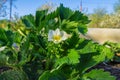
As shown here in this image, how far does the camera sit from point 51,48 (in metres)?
1.75

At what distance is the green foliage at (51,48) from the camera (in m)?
1.74

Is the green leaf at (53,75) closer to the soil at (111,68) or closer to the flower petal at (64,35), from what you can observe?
the flower petal at (64,35)

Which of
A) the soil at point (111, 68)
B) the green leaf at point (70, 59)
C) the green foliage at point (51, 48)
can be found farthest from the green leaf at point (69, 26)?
the soil at point (111, 68)

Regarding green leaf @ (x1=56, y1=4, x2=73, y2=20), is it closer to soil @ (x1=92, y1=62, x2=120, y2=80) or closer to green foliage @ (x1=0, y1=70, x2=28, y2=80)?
green foliage @ (x1=0, y1=70, x2=28, y2=80)

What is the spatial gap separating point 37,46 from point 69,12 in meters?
0.26

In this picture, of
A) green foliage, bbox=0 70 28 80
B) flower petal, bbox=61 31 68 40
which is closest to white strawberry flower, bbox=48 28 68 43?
flower petal, bbox=61 31 68 40

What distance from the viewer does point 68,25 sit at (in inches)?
72.3

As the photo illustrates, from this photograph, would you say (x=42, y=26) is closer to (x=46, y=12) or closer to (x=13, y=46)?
(x=46, y=12)

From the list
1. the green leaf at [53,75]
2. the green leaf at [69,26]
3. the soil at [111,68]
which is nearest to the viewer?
the green leaf at [53,75]

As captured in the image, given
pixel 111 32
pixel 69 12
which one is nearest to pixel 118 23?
pixel 111 32

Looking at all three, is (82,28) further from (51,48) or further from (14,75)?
(14,75)

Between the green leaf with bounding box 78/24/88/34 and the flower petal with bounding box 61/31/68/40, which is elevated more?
the green leaf with bounding box 78/24/88/34

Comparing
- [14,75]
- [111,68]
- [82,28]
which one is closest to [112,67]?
[111,68]

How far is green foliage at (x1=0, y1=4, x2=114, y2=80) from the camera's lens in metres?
1.74
